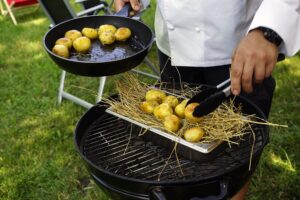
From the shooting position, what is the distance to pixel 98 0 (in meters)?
4.99

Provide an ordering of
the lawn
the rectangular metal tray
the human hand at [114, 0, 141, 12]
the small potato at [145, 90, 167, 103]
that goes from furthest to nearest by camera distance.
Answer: the lawn, the human hand at [114, 0, 141, 12], the small potato at [145, 90, 167, 103], the rectangular metal tray

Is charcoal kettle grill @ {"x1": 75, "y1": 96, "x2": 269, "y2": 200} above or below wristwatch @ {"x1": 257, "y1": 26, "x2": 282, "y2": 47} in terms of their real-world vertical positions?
below

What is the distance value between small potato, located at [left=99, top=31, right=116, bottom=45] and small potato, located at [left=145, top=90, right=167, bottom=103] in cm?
50

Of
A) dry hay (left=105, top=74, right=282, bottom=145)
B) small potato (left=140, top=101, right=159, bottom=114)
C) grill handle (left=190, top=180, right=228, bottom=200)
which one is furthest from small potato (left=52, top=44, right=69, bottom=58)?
grill handle (left=190, top=180, right=228, bottom=200)

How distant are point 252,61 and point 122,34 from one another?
1.05 m

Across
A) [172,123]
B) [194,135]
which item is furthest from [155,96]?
[194,135]

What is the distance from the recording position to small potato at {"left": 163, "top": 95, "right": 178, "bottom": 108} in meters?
1.85

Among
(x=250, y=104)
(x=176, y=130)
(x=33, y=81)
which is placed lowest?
(x=33, y=81)

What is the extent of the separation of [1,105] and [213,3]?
321 centimetres

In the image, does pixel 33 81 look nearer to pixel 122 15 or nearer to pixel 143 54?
pixel 122 15

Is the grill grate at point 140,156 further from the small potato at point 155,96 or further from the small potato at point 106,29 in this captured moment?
the small potato at point 106,29

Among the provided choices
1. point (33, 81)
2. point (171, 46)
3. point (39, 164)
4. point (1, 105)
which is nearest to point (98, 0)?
point (33, 81)

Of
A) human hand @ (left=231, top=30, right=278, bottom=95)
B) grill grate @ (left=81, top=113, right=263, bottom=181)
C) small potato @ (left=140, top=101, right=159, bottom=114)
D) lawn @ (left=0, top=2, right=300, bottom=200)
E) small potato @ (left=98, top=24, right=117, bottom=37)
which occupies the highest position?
human hand @ (left=231, top=30, right=278, bottom=95)

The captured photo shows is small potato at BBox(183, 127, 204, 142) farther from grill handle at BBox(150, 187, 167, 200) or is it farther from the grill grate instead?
grill handle at BBox(150, 187, 167, 200)
